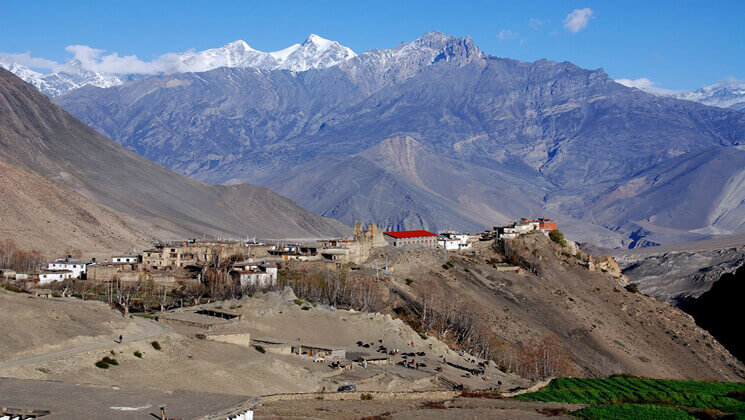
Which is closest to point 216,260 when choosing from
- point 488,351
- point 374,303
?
point 374,303

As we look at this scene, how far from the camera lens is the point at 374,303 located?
80125 mm

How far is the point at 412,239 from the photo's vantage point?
379 feet

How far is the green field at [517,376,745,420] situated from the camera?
1570 inches

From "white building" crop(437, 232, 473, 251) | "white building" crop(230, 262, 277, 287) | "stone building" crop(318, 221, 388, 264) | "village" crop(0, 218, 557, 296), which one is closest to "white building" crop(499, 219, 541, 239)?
"village" crop(0, 218, 557, 296)

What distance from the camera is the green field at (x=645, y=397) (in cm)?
3987

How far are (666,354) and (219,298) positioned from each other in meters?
45.4

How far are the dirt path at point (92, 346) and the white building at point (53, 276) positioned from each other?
2785 centimetres

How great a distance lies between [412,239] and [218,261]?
3304 cm

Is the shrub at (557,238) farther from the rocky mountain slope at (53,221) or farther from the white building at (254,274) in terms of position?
the rocky mountain slope at (53,221)

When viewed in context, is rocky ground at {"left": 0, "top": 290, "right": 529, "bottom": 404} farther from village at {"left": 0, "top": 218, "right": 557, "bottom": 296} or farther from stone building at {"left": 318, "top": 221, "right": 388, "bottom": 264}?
stone building at {"left": 318, "top": 221, "right": 388, "bottom": 264}

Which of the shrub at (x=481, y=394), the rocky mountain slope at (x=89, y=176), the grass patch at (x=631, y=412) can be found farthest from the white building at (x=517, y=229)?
the grass patch at (x=631, y=412)

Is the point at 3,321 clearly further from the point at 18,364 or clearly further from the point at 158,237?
the point at 158,237

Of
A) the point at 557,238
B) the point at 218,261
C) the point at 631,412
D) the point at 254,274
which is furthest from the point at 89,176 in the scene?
the point at 631,412

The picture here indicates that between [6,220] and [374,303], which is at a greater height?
[6,220]
